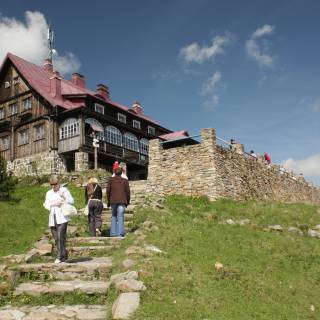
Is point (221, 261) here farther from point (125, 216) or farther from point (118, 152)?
point (118, 152)

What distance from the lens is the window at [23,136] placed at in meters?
34.4

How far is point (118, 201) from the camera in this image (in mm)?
12117

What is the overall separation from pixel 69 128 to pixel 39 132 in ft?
8.96

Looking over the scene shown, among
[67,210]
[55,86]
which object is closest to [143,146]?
[55,86]

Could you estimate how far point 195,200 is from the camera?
65.5ft

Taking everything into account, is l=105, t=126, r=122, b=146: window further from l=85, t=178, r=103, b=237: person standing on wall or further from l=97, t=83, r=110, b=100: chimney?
l=85, t=178, r=103, b=237: person standing on wall

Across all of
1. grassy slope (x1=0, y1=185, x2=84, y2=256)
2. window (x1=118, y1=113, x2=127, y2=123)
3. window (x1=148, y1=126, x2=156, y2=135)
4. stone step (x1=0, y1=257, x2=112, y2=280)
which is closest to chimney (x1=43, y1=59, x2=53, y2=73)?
window (x1=118, y1=113, x2=127, y2=123)

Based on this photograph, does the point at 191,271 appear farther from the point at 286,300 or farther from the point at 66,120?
the point at 66,120

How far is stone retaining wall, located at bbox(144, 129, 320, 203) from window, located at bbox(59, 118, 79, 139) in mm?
→ 10993

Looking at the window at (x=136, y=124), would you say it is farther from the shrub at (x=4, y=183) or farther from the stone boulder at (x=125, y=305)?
the stone boulder at (x=125, y=305)

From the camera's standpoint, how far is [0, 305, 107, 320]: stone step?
659cm

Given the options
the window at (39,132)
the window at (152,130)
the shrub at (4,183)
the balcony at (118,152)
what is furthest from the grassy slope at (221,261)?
the window at (152,130)

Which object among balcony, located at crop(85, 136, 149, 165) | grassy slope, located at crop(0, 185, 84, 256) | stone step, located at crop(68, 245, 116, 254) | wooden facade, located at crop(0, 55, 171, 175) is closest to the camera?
stone step, located at crop(68, 245, 116, 254)

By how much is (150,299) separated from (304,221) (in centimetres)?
1071
